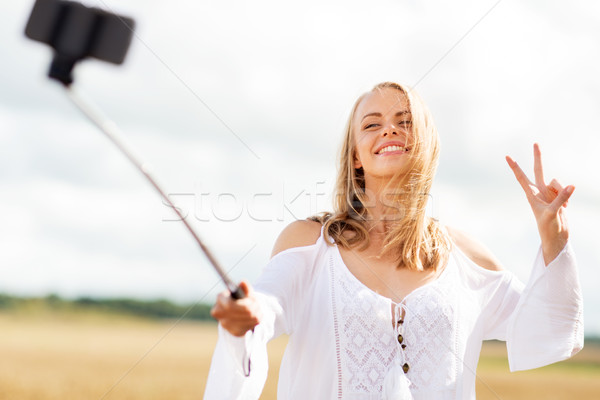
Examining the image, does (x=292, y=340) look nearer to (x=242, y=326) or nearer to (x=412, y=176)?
(x=242, y=326)

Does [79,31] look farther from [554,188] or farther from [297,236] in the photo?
[554,188]

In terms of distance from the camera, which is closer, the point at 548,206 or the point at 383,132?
the point at 548,206

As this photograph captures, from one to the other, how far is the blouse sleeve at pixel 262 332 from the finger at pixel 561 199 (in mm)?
1167

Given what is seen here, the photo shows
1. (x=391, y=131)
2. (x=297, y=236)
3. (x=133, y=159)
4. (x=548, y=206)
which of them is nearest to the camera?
(x=133, y=159)

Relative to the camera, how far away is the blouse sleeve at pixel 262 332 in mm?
2494

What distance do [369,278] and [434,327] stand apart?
1.27ft

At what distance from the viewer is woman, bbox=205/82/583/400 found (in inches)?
116

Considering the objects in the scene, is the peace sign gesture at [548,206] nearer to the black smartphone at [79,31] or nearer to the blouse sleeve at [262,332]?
the blouse sleeve at [262,332]

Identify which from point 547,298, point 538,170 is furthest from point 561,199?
point 547,298

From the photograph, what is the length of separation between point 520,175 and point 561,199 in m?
0.25

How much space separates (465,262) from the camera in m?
3.38

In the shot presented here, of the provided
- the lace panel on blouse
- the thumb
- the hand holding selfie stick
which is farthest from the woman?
the hand holding selfie stick

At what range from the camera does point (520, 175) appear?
3.25 metres

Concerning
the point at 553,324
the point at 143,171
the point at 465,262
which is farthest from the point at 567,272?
the point at 143,171
